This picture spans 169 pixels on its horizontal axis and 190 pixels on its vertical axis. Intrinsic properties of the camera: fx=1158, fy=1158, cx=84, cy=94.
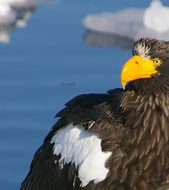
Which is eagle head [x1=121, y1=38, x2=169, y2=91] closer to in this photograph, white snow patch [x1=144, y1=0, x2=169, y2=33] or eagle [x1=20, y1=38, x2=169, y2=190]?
eagle [x1=20, y1=38, x2=169, y2=190]

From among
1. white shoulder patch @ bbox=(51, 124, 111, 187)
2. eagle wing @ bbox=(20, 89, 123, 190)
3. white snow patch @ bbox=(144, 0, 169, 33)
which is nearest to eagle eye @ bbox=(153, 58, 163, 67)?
eagle wing @ bbox=(20, 89, 123, 190)

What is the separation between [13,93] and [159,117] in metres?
2.67

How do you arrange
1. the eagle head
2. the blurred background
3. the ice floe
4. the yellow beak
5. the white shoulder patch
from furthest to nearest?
the ice floe
the blurred background
the white shoulder patch
the eagle head
the yellow beak

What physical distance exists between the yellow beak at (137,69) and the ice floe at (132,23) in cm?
403

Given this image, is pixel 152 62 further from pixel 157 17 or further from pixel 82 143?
pixel 157 17

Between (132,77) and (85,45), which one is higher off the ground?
(85,45)

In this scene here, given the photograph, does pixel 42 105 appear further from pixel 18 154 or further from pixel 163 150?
pixel 163 150

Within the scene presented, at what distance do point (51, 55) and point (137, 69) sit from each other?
3504 mm

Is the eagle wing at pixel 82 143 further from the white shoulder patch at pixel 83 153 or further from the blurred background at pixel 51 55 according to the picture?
the blurred background at pixel 51 55

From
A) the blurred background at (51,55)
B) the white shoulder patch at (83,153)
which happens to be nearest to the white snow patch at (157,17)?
the blurred background at (51,55)

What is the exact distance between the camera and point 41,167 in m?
7.32

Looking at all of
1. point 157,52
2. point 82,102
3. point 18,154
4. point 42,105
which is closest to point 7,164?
point 18,154

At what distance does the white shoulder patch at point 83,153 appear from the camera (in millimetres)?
6832

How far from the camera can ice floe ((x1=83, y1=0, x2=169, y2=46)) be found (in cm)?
1077
